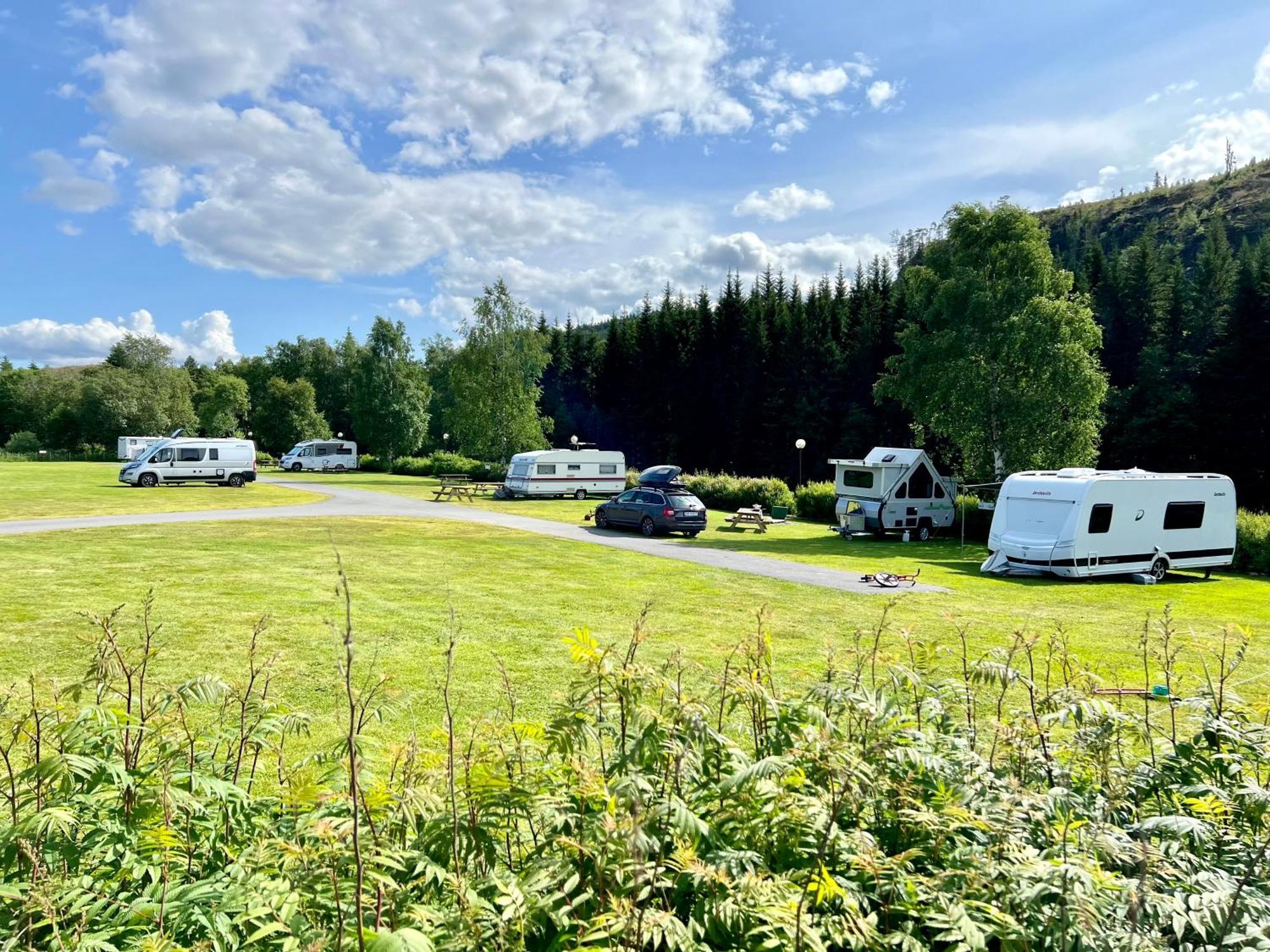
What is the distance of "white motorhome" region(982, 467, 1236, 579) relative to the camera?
15.9 meters

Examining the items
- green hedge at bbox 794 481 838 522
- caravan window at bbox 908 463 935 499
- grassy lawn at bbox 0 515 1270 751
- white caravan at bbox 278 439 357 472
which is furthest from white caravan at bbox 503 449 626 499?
white caravan at bbox 278 439 357 472

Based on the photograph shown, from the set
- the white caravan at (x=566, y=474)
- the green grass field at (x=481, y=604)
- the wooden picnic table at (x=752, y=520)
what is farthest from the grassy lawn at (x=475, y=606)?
the white caravan at (x=566, y=474)

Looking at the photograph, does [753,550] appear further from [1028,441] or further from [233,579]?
[233,579]

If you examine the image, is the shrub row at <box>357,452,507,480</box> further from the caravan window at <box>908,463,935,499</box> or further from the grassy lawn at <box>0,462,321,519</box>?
the caravan window at <box>908,463,935,499</box>

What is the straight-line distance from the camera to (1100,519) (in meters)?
16.0

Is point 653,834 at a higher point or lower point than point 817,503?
higher

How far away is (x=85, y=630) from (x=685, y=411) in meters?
55.5

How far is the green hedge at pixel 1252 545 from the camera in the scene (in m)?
18.1

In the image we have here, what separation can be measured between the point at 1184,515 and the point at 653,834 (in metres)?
19.4

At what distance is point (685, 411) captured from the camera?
62844 mm

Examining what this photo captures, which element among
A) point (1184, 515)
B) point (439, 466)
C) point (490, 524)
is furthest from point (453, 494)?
point (1184, 515)

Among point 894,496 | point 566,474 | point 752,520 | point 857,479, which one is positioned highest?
point 857,479

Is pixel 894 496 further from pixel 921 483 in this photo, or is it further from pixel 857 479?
pixel 857 479

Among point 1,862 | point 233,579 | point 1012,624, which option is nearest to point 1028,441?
point 1012,624
